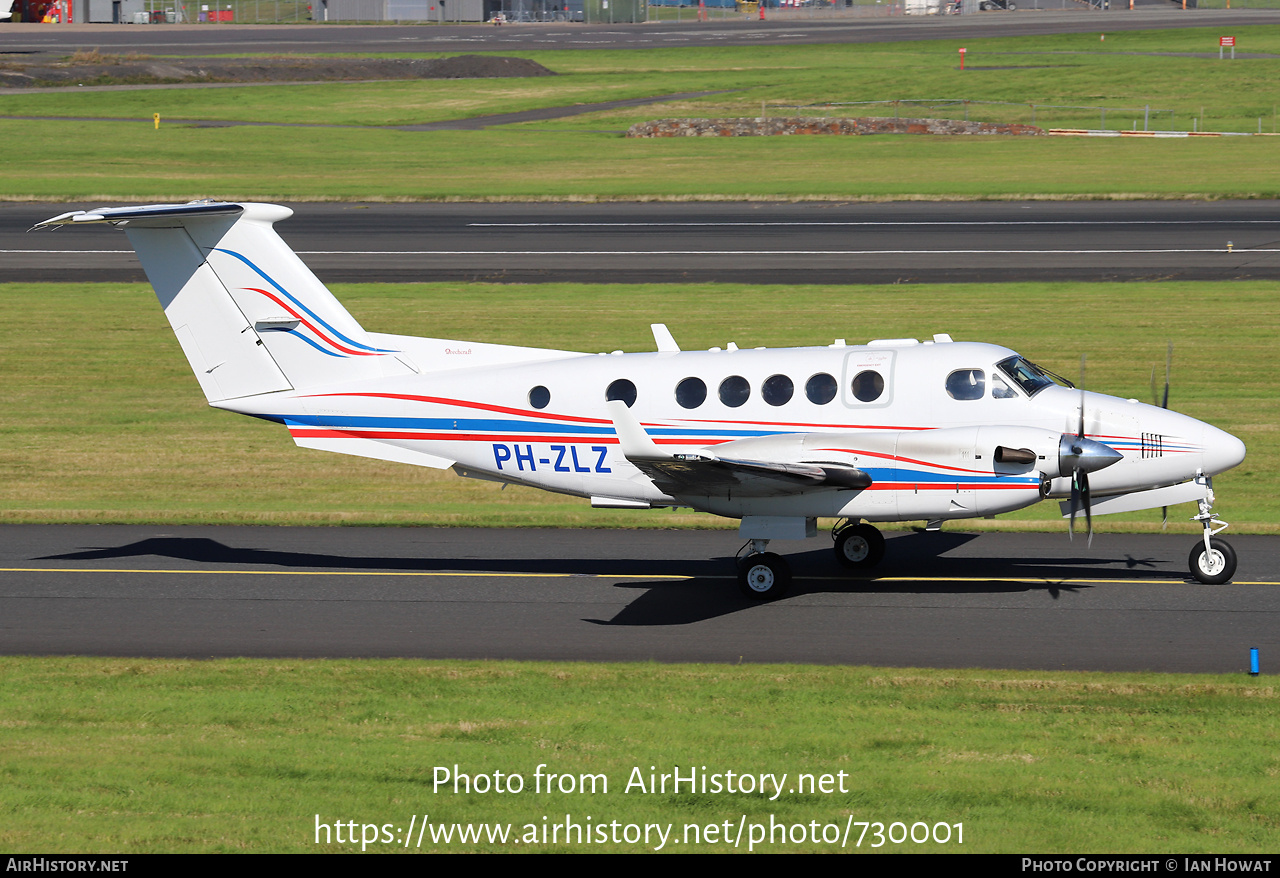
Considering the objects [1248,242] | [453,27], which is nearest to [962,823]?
[1248,242]

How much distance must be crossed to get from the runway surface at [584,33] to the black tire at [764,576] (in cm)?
10052

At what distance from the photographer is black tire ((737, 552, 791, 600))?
55.8 feet

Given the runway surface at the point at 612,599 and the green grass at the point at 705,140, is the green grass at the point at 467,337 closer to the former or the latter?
the runway surface at the point at 612,599

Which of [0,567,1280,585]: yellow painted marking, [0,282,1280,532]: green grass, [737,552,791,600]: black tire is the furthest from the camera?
[0,282,1280,532]: green grass

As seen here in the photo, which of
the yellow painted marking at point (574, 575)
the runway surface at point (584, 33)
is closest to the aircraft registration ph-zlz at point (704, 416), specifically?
the yellow painted marking at point (574, 575)

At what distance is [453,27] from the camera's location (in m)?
138

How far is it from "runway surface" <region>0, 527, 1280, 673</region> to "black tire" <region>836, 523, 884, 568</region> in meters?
0.22

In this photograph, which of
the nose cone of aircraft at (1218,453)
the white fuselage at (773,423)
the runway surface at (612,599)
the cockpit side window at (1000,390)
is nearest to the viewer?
the runway surface at (612,599)

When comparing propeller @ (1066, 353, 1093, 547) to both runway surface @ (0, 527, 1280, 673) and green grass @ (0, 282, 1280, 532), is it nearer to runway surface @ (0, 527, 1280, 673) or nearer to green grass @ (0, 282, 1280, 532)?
runway surface @ (0, 527, 1280, 673)

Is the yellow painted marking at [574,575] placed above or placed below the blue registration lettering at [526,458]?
below

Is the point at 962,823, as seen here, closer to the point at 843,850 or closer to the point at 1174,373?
the point at 843,850

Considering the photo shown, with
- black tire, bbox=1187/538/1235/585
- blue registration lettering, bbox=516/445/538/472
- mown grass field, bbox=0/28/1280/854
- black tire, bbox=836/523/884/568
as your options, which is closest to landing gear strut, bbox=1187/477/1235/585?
black tire, bbox=1187/538/1235/585

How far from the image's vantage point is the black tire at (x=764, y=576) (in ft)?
55.8

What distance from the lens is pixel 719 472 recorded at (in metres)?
16.1
